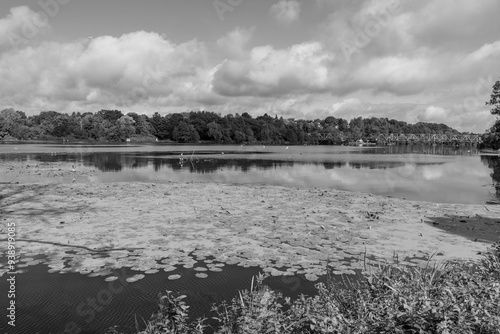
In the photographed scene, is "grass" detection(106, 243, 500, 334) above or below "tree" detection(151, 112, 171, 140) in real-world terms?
below

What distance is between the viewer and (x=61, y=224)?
12.6 meters

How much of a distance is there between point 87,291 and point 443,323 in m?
6.93

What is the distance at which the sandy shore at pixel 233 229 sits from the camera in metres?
9.46

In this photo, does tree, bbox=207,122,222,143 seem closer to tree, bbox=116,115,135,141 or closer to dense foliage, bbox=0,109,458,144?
dense foliage, bbox=0,109,458,144

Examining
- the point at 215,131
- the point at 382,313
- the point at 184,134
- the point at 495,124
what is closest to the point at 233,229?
the point at 382,313

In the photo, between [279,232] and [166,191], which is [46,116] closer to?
[166,191]

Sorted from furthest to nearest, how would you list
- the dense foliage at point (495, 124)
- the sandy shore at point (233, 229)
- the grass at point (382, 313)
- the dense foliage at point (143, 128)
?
the dense foliage at point (143, 128) → the dense foliage at point (495, 124) → the sandy shore at point (233, 229) → the grass at point (382, 313)

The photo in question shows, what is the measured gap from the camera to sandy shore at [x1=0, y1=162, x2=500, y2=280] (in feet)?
31.0

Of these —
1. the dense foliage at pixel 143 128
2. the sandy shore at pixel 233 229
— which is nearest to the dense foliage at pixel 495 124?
the sandy shore at pixel 233 229

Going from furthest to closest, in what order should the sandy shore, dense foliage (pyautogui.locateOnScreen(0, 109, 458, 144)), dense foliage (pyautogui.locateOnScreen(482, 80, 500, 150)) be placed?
dense foliage (pyautogui.locateOnScreen(0, 109, 458, 144)) < dense foliage (pyautogui.locateOnScreen(482, 80, 500, 150)) < the sandy shore

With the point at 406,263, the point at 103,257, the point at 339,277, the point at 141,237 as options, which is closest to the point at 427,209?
the point at 406,263

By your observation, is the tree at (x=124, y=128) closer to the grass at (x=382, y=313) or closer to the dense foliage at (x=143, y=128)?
the dense foliage at (x=143, y=128)

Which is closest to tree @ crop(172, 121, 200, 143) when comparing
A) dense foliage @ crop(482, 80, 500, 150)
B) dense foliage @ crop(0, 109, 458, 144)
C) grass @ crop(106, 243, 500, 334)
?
dense foliage @ crop(0, 109, 458, 144)

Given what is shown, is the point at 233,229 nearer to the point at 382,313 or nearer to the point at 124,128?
the point at 382,313
